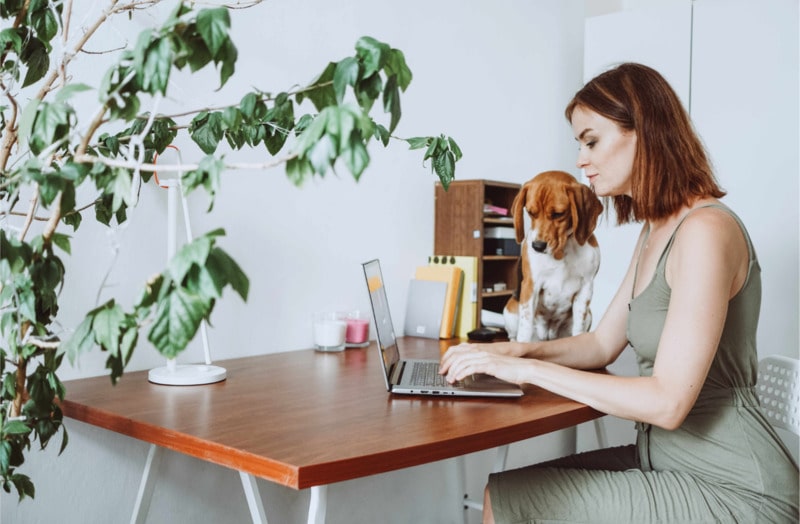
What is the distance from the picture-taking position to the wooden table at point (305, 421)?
103 centimetres

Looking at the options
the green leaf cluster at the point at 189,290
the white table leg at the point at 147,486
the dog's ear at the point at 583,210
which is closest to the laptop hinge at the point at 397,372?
the white table leg at the point at 147,486

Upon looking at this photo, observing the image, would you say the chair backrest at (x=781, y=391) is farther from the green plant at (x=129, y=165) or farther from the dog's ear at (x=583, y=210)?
the green plant at (x=129, y=165)

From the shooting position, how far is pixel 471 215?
2.35 meters

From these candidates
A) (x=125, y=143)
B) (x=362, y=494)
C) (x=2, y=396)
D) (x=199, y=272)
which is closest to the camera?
(x=199, y=272)

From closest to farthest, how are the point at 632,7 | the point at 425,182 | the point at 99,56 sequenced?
the point at 99,56 → the point at 425,182 → the point at 632,7

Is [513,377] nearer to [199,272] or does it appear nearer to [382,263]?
[199,272]

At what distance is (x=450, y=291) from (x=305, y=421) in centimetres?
109

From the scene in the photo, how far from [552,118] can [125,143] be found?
2082 millimetres

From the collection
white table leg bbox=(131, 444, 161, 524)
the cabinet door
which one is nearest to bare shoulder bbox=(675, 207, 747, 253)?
white table leg bbox=(131, 444, 161, 524)

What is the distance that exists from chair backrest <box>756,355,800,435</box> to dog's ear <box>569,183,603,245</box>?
22.2 inches

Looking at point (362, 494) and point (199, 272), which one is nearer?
point (199, 272)

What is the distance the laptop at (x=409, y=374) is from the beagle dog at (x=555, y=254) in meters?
0.42

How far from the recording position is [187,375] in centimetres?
155

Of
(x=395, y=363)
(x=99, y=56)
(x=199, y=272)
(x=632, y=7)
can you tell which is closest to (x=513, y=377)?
(x=395, y=363)
